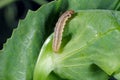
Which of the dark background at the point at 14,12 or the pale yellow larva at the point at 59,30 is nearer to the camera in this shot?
the pale yellow larva at the point at 59,30

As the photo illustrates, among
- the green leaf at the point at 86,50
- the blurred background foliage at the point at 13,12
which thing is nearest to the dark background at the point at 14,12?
the blurred background foliage at the point at 13,12

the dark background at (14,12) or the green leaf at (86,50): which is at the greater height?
the green leaf at (86,50)

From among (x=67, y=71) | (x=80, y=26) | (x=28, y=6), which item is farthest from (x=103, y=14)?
(x=28, y=6)

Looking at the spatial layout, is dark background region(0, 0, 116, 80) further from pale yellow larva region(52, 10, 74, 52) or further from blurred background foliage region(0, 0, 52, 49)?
pale yellow larva region(52, 10, 74, 52)

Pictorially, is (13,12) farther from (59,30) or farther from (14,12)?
(59,30)

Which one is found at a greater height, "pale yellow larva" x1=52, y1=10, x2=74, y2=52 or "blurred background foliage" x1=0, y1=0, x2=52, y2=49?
"pale yellow larva" x1=52, y1=10, x2=74, y2=52

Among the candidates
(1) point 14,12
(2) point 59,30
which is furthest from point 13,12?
(2) point 59,30

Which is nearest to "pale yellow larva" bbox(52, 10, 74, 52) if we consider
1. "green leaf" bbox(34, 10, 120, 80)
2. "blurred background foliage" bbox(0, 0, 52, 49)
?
"green leaf" bbox(34, 10, 120, 80)

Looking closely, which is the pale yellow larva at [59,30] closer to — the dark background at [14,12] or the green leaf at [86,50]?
the green leaf at [86,50]

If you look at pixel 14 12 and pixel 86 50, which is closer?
pixel 86 50

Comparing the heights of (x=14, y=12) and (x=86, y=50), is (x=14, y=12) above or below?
below

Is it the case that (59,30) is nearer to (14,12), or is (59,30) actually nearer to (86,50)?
(86,50)

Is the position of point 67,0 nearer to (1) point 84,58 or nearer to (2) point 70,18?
(2) point 70,18
